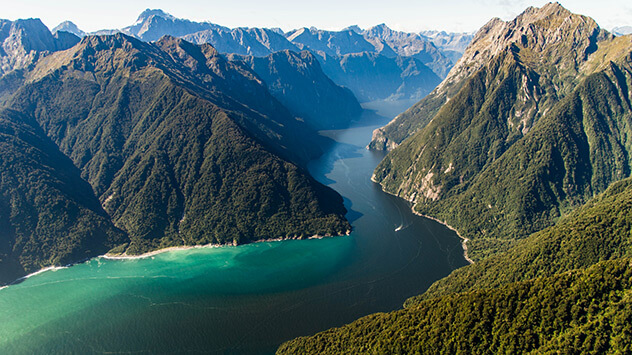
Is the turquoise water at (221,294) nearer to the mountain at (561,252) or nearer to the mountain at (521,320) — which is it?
the mountain at (561,252)

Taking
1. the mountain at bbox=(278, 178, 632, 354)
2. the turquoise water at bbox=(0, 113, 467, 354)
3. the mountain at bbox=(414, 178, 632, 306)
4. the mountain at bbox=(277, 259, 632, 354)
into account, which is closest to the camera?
the mountain at bbox=(277, 259, 632, 354)

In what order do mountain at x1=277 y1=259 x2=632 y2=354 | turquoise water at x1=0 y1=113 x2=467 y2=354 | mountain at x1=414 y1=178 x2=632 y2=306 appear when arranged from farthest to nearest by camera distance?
turquoise water at x1=0 y1=113 x2=467 y2=354 → mountain at x1=414 y1=178 x2=632 y2=306 → mountain at x1=277 y1=259 x2=632 y2=354

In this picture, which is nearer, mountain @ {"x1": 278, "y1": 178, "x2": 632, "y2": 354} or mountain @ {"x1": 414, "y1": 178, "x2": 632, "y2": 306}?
mountain @ {"x1": 278, "y1": 178, "x2": 632, "y2": 354}

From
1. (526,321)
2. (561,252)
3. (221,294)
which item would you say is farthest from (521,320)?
(221,294)

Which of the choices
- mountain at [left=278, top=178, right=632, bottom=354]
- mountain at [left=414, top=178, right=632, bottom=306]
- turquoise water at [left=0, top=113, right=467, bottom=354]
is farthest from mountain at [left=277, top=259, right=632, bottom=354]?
turquoise water at [left=0, top=113, right=467, bottom=354]

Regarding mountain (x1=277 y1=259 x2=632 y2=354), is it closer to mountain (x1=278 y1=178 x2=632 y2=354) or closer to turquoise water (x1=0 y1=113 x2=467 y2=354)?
mountain (x1=278 y1=178 x2=632 y2=354)

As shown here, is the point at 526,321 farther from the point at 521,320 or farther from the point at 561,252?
the point at 561,252

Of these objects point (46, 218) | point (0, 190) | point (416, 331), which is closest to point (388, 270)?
point (416, 331)
